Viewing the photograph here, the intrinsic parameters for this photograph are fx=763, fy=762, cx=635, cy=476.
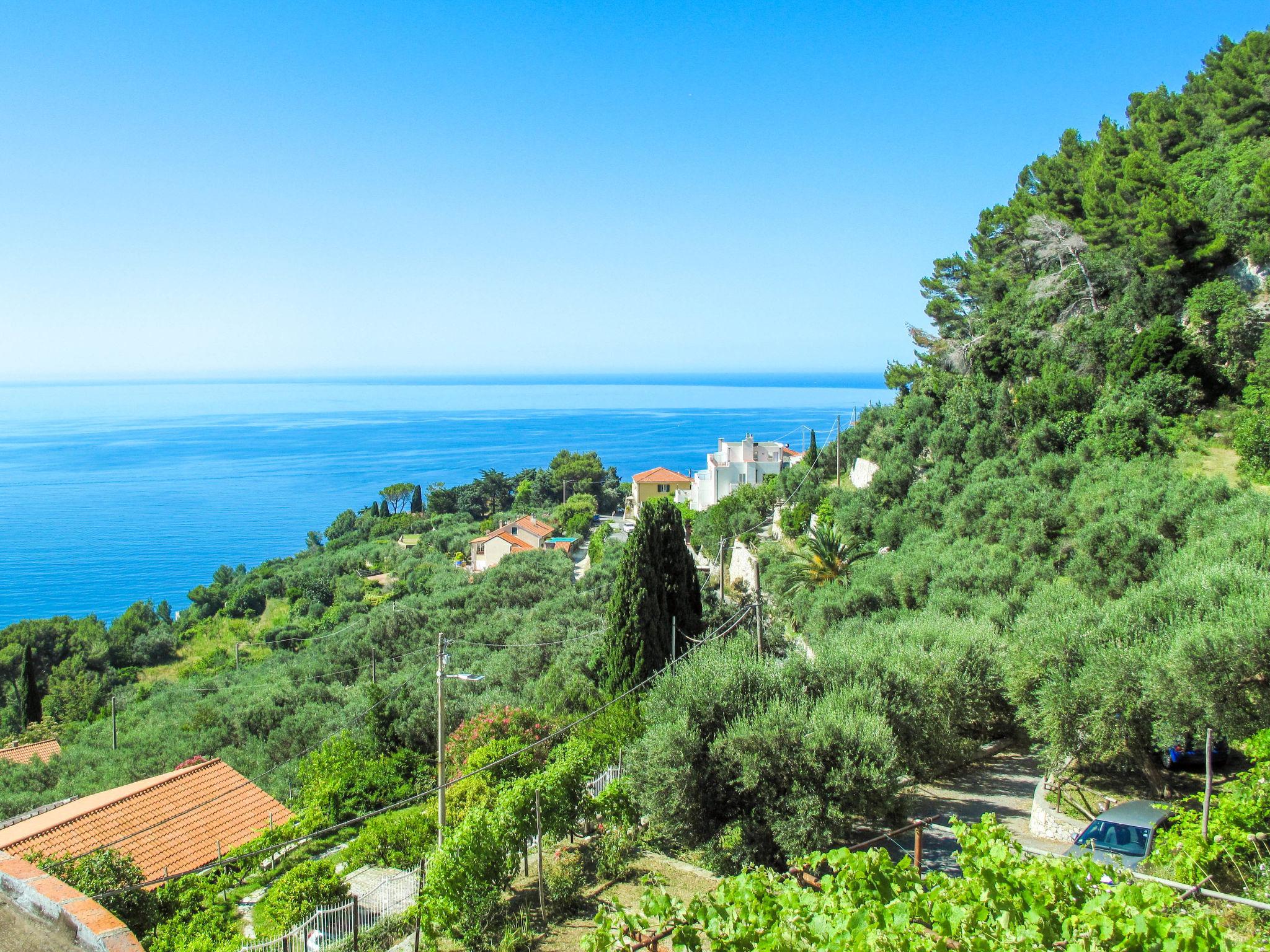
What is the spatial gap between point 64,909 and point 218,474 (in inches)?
5276

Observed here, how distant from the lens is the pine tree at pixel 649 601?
1783 cm

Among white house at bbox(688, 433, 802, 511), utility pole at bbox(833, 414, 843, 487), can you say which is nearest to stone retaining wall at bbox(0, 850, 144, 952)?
utility pole at bbox(833, 414, 843, 487)

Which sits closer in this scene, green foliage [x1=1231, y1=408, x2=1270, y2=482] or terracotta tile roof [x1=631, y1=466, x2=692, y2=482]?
green foliage [x1=1231, y1=408, x2=1270, y2=482]

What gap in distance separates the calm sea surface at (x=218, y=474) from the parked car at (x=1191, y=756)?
69.5 m

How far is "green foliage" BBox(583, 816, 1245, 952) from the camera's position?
11.9 feet

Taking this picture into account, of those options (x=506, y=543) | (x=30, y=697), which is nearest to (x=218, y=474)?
(x=506, y=543)

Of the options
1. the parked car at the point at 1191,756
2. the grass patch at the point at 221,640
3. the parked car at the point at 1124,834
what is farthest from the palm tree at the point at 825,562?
the grass patch at the point at 221,640

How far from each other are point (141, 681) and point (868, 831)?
41.7 metres

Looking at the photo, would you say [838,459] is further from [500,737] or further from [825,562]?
[500,737]

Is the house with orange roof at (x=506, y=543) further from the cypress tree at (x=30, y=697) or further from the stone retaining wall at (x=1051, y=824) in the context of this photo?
the stone retaining wall at (x=1051, y=824)

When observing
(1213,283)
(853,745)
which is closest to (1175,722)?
(853,745)

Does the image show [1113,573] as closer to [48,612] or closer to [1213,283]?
[1213,283]

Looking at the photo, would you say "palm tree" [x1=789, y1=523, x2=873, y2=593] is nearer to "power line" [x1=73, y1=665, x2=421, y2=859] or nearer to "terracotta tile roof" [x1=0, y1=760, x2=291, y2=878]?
"power line" [x1=73, y1=665, x2=421, y2=859]

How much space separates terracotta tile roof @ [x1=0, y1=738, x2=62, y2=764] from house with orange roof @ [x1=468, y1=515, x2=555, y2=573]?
24.0 metres
